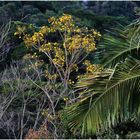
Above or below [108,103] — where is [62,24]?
below

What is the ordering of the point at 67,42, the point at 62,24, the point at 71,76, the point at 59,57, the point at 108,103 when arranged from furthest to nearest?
the point at 71,76 → the point at 67,42 → the point at 62,24 → the point at 59,57 → the point at 108,103

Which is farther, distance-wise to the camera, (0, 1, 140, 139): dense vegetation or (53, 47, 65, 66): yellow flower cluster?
(53, 47, 65, 66): yellow flower cluster

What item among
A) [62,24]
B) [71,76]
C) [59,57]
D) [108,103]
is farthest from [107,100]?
[71,76]

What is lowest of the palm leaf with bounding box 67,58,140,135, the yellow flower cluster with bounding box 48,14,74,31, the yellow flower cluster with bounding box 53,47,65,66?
the yellow flower cluster with bounding box 53,47,65,66

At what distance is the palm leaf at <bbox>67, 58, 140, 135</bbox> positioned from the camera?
5.58 meters

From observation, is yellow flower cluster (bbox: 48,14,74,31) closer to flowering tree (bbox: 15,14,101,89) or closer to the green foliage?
flowering tree (bbox: 15,14,101,89)

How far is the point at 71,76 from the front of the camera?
1998cm

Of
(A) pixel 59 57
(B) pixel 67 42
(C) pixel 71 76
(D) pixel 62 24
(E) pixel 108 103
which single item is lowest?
(C) pixel 71 76

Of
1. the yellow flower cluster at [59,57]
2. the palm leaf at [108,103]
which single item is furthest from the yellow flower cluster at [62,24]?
the palm leaf at [108,103]

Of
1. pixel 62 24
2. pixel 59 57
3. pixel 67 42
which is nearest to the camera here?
pixel 59 57

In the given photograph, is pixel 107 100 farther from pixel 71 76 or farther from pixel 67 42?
pixel 71 76

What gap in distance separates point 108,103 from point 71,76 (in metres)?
14.4

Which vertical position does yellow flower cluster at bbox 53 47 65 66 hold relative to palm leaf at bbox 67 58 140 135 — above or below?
below

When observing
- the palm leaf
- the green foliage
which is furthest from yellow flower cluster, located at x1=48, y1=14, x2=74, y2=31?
the palm leaf
